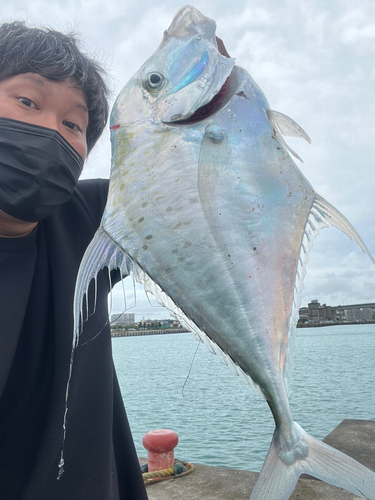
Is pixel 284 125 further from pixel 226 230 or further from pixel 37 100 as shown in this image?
pixel 37 100

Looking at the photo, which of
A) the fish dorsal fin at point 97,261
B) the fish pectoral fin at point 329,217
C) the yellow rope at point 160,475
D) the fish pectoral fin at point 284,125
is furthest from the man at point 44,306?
the yellow rope at point 160,475

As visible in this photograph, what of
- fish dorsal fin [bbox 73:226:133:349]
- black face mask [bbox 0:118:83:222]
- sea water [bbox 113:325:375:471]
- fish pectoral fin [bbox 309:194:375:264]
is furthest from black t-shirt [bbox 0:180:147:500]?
sea water [bbox 113:325:375:471]

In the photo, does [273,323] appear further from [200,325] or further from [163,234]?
[163,234]

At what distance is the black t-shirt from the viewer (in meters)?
1.62

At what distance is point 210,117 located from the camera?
1364 millimetres

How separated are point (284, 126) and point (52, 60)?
1.11 metres

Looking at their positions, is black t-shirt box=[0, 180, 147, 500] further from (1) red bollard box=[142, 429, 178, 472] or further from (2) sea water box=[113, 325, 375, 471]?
(2) sea water box=[113, 325, 375, 471]

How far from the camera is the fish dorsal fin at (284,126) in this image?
1.38m

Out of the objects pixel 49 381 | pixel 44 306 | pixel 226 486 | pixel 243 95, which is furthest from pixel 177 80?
pixel 226 486

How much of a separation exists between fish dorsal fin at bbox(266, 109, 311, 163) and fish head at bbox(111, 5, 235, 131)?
23cm

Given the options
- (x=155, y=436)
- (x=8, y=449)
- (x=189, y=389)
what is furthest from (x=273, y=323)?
(x=189, y=389)

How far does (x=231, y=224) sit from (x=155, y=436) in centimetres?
446

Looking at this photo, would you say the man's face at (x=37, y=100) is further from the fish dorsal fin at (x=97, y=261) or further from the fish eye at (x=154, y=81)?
the fish dorsal fin at (x=97, y=261)

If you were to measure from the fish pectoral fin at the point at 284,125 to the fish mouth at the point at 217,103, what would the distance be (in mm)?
160
